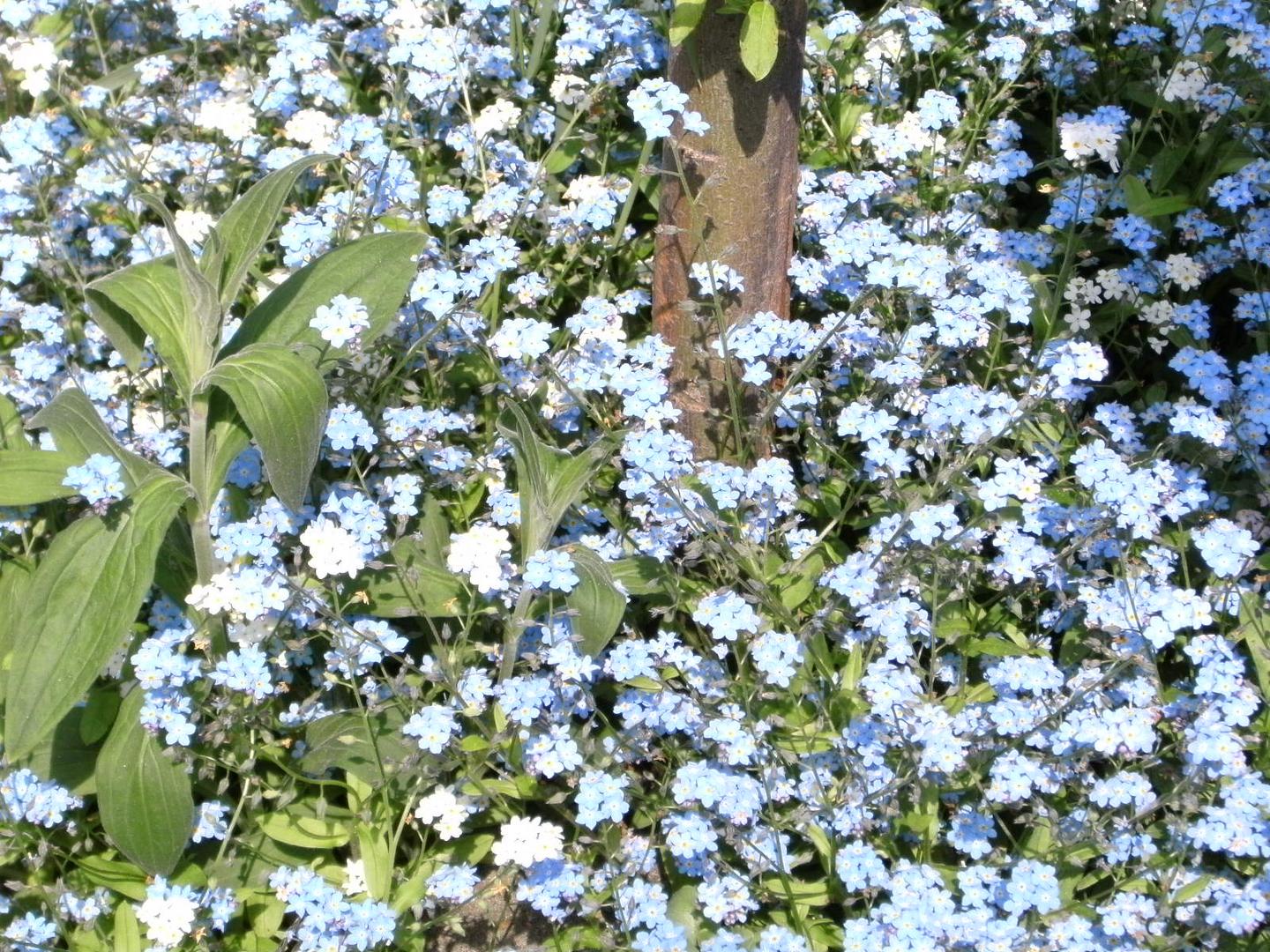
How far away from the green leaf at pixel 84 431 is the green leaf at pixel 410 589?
58cm

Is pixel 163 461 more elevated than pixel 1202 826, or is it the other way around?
Result: pixel 163 461

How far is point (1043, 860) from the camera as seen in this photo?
3121mm

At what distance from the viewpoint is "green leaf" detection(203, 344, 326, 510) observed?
2898 mm

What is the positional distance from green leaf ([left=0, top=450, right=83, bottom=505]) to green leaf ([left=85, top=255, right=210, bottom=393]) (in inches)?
13.0

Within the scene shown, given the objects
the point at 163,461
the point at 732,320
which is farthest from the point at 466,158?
the point at 163,461

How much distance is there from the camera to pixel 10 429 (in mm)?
3697

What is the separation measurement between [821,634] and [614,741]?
22.5 inches

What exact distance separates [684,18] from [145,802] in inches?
88.9

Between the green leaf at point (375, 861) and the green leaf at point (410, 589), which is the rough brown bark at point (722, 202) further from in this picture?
the green leaf at point (375, 861)

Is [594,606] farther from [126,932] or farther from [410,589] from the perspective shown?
[126,932]

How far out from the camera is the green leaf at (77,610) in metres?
2.85

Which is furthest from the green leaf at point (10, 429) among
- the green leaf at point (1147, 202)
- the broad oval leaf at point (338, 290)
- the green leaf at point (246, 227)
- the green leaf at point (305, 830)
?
the green leaf at point (1147, 202)

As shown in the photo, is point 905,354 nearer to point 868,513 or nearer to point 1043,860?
point 868,513

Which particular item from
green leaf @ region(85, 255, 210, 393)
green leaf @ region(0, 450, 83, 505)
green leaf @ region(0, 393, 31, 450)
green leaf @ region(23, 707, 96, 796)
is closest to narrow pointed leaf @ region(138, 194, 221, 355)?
green leaf @ region(85, 255, 210, 393)
